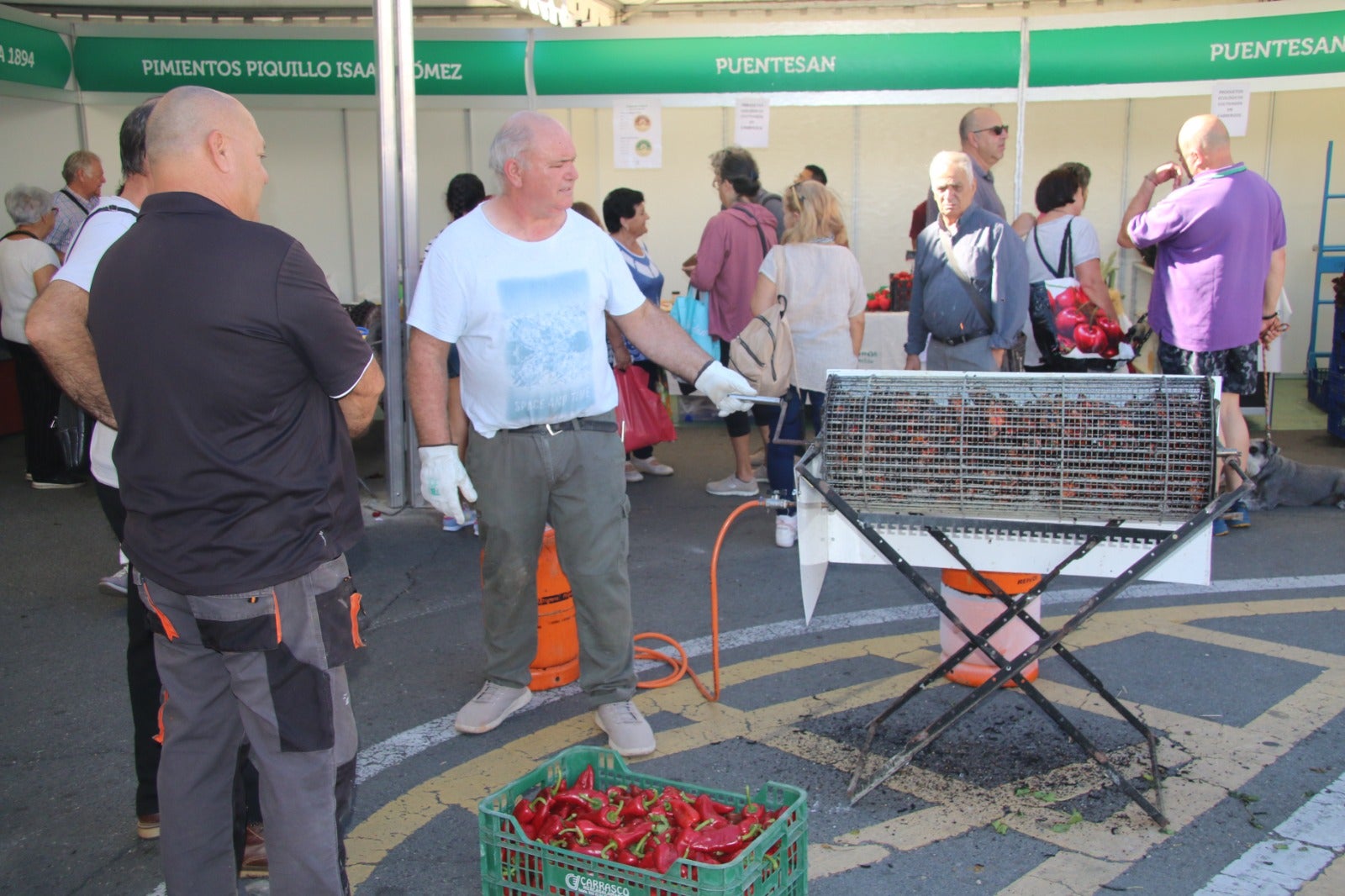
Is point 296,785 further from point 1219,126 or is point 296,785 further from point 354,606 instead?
point 1219,126

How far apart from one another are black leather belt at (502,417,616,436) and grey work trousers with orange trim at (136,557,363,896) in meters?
1.18

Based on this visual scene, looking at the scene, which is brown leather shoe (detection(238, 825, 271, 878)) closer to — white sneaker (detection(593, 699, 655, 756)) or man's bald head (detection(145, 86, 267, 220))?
white sneaker (detection(593, 699, 655, 756))

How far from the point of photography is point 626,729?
3.88m

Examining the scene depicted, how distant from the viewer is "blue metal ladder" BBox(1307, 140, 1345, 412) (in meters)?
9.50

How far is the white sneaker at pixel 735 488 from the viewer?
753cm

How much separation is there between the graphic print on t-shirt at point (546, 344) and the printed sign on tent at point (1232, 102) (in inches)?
254

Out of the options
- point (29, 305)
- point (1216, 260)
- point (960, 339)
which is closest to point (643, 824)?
point (960, 339)

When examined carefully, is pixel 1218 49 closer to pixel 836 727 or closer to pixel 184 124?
pixel 836 727

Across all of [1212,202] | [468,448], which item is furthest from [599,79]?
[468,448]

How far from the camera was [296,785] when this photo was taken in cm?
247

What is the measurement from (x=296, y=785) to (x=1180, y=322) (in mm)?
5226

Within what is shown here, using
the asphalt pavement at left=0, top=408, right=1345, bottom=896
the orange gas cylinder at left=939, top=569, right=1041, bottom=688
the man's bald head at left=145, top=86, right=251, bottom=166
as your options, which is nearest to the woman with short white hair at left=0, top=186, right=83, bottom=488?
the asphalt pavement at left=0, top=408, right=1345, bottom=896

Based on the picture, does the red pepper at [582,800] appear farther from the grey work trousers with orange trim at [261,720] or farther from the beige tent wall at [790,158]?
the beige tent wall at [790,158]

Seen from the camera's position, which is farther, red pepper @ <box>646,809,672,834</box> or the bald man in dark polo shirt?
red pepper @ <box>646,809,672,834</box>
